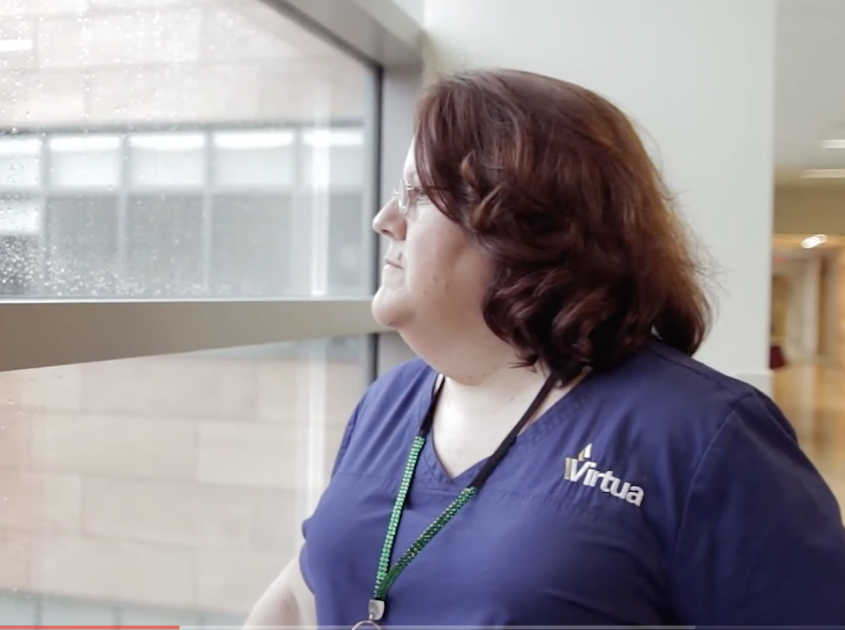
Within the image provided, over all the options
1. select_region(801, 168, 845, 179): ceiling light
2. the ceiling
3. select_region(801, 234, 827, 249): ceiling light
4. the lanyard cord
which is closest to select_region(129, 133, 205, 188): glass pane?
the lanyard cord

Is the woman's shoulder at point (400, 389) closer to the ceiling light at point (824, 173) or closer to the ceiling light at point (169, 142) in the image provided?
the ceiling light at point (169, 142)

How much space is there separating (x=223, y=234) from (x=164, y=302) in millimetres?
446

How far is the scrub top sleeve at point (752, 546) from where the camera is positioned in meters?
0.69

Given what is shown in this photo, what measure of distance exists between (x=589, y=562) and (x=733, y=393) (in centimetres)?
19

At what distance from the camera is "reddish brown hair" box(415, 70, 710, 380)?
0.80 meters

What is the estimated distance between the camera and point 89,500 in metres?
1.05

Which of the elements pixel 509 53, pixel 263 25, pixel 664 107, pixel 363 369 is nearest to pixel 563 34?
pixel 509 53

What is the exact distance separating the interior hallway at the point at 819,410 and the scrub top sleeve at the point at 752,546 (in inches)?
81.8

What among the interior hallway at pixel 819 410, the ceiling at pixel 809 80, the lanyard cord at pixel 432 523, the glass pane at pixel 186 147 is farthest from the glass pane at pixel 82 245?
the ceiling at pixel 809 80

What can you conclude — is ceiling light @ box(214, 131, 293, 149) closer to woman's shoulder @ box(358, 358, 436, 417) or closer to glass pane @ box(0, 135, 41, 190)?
glass pane @ box(0, 135, 41, 190)

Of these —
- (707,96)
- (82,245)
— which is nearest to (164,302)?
(82,245)

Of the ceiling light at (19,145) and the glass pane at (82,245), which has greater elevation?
the ceiling light at (19,145)

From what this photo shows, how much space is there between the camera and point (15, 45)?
90 centimetres

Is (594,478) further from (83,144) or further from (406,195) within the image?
(83,144)
